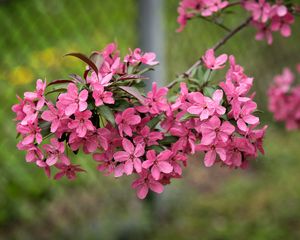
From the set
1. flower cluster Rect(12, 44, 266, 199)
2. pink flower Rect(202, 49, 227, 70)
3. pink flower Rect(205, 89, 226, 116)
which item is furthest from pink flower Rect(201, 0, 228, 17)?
pink flower Rect(205, 89, 226, 116)

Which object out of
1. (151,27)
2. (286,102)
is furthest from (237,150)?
(151,27)

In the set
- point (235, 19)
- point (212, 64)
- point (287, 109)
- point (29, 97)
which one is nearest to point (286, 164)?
point (235, 19)

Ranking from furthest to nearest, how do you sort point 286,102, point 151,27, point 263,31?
point 151,27 → point 286,102 → point 263,31

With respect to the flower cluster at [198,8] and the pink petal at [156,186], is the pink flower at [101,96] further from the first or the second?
the flower cluster at [198,8]

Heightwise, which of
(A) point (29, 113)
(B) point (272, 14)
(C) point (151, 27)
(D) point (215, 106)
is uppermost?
(C) point (151, 27)

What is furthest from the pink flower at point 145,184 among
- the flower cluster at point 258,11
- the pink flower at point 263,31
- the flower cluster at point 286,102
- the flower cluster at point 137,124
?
the flower cluster at point 286,102

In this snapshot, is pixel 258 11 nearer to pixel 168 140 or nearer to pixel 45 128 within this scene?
pixel 168 140

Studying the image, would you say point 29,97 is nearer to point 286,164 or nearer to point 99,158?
point 99,158
